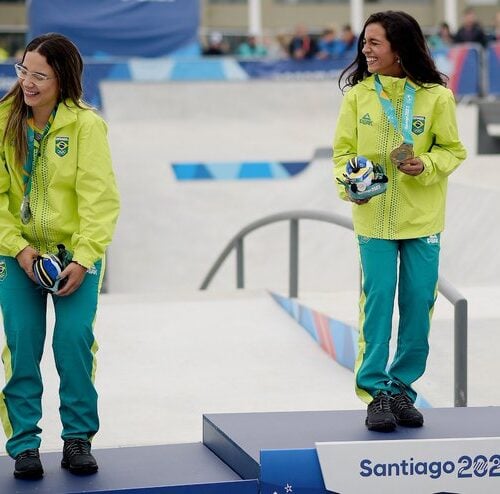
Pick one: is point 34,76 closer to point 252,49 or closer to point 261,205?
point 261,205

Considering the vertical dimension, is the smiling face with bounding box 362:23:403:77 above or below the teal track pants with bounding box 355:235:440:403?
above

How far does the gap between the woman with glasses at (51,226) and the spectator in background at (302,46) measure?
20393 mm

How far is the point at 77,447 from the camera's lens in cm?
481

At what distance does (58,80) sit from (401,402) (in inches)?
79.5

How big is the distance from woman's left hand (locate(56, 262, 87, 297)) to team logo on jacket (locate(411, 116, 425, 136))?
1.58 metres

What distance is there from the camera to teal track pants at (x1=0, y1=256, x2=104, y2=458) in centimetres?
472

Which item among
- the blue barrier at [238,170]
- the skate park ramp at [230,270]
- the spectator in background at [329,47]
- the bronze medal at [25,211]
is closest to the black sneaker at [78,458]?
the bronze medal at [25,211]

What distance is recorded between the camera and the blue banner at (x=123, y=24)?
23625 millimetres

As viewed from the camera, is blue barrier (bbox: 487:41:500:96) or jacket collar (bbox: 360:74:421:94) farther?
blue barrier (bbox: 487:41:500:96)

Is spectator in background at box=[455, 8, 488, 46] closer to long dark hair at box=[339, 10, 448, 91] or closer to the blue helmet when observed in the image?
long dark hair at box=[339, 10, 448, 91]

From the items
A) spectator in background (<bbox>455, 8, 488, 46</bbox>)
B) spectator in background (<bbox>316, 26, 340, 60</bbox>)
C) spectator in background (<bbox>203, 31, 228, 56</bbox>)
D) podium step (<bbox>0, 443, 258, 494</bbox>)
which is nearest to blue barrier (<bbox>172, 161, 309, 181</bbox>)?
spectator in background (<bbox>316, 26, 340, 60</bbox>)

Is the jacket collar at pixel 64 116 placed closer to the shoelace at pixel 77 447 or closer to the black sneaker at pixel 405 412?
the shoelace at pixel 77 447

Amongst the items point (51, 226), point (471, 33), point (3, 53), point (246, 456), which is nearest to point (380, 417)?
point (246, 456)

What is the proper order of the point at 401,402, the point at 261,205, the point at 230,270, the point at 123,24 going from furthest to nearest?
1. the point at 123,24
2. the point at 261,205
3. the point at 230,270
4. the point at 401,402
